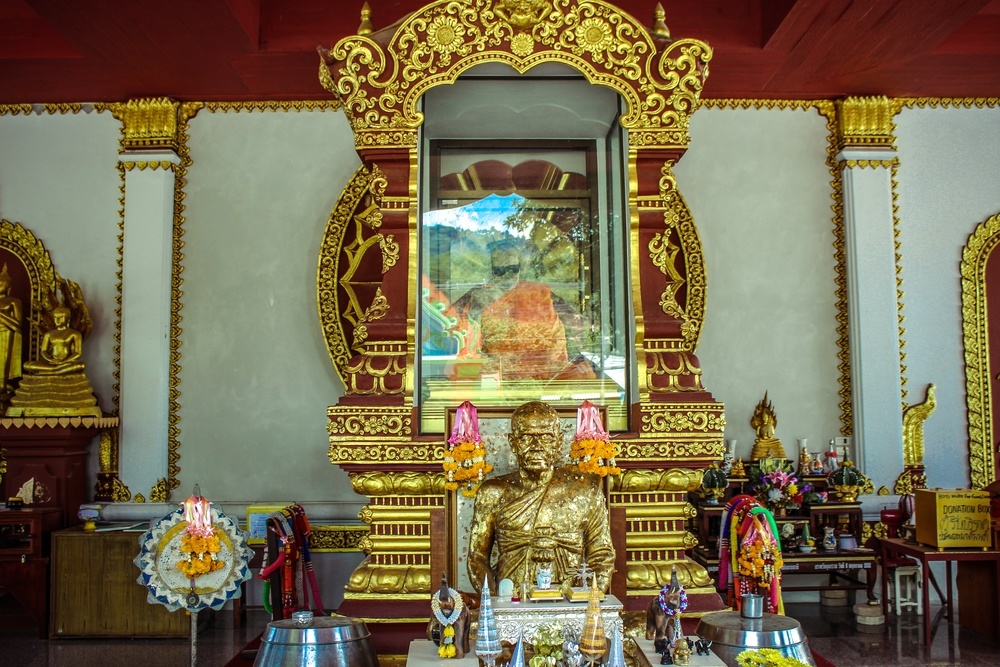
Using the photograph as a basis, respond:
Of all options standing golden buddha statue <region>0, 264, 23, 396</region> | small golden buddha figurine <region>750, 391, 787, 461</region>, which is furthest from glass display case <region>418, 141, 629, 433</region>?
standing golden buddha statue <region>0, 264, 23, 396</region>

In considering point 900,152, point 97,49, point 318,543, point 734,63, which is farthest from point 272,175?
point 900,152

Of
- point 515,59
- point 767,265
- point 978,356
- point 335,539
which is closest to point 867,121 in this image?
point 767,265

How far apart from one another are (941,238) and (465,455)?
5.30 m

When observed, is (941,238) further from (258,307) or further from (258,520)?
(258,520)

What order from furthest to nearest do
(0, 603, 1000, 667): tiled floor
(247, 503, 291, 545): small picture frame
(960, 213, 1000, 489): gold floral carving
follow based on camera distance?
(960, 213, 1000, 489): gold floral carving → (247, 503, 291, 545): small picture frame → (0, 603, 1000, 667): tiled floor

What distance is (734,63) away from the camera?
24.2ft

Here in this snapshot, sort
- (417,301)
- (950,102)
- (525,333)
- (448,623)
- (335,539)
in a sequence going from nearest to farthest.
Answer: (448,623) < (417,301) < (525,333) < (335,539) < (950,102)

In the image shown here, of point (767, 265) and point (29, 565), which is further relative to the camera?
point (767, 265)

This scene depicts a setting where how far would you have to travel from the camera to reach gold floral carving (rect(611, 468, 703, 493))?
4973mm

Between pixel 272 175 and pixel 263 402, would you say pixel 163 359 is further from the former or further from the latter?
pixel 272 175

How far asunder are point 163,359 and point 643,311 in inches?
171

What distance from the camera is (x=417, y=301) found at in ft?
16.8

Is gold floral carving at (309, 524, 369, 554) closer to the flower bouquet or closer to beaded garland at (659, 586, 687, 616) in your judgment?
the flower bouquet

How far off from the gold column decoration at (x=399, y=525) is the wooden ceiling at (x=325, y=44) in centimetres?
361
